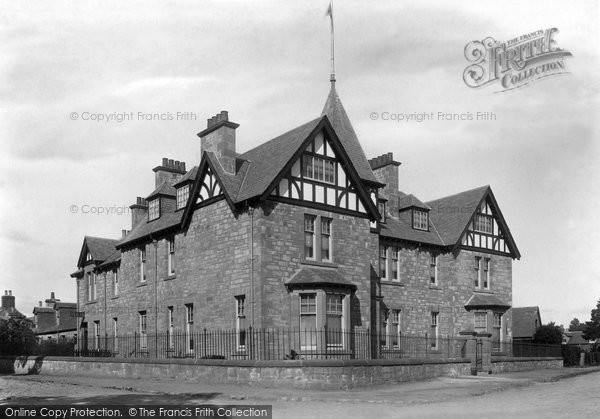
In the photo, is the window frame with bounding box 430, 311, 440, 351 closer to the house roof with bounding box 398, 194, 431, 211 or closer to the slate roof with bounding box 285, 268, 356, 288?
the house roof with bounding box 398, 194, 431, 211

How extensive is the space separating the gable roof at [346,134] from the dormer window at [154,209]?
34.9 feet

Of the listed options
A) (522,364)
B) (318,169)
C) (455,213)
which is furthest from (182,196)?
(522,364)

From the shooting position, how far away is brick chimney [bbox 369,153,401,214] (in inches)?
1499

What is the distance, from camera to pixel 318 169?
2811 cm

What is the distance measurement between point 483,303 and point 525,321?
17824 millimetres

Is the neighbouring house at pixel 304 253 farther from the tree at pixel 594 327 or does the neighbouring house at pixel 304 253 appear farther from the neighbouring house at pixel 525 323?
the tree at pixel 594 327

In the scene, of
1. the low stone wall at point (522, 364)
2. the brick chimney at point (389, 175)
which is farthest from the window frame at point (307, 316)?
the brick chimney at point (389, 175)

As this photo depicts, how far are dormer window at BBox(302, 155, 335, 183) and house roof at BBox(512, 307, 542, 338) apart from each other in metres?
30.2

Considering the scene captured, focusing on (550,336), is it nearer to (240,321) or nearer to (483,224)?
(483,224)

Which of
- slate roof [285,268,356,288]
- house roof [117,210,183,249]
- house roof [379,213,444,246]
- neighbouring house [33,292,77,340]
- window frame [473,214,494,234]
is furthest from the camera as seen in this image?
neighbouring house [33,292,77,340]

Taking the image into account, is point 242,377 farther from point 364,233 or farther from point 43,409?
point 364,233

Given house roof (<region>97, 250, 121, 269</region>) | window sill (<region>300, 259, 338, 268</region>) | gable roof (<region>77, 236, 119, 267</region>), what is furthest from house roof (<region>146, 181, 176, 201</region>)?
window sill (<region>300, 259, 338, 268</region>)

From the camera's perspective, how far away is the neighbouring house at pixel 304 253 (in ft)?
86.5

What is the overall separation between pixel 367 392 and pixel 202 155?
13.3 meters
